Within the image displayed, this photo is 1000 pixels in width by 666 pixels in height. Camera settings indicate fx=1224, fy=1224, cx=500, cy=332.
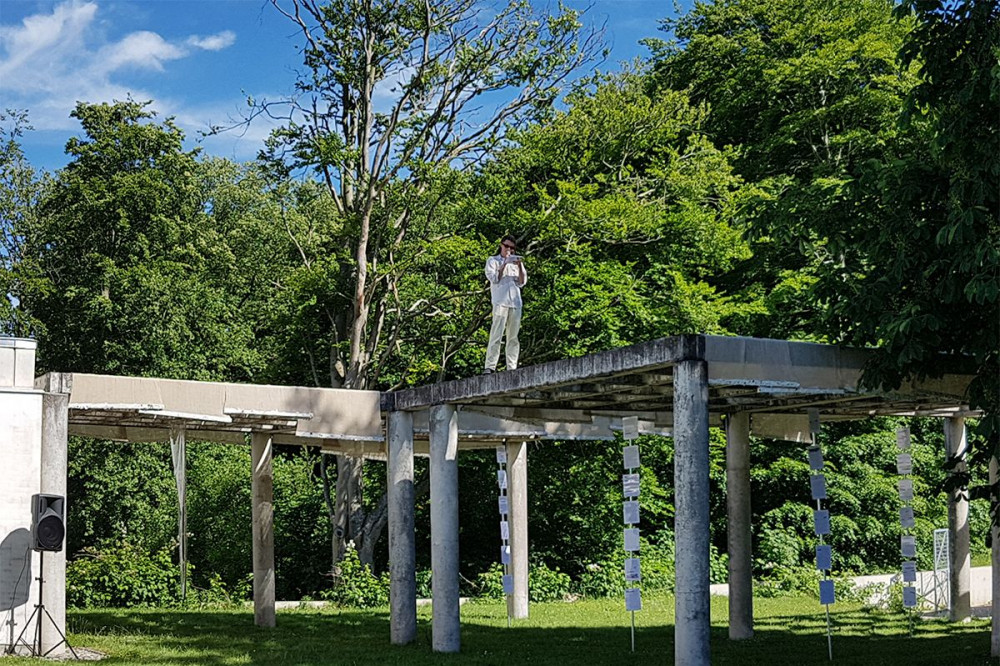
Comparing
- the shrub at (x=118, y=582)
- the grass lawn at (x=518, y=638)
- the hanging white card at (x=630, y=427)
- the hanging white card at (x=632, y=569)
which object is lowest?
the grass lawn at (x=518, y=638)

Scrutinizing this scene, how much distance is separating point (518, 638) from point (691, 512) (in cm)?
686

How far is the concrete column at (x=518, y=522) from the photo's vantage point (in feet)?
66.5

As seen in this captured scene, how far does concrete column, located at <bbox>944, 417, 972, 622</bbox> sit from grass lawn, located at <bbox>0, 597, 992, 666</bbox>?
1.71 feet

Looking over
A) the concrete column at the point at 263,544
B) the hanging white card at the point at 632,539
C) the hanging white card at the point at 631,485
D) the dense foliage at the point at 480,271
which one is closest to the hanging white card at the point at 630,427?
the hanging white card at the point at 631,485

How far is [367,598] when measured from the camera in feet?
80.0

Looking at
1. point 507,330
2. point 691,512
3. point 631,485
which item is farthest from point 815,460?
point 691,512

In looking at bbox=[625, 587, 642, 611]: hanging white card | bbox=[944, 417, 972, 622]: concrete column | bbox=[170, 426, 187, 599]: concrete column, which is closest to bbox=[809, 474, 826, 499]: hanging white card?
bbox=[625, 587, 642, 611]: hanging white card

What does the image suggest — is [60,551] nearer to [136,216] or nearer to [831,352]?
[831,352]

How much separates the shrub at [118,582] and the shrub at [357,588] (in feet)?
10.4

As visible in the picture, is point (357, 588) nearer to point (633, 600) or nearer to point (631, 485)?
point (633, 600)

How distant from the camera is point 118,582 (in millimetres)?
23531

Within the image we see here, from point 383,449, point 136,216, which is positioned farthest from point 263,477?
point 136,216

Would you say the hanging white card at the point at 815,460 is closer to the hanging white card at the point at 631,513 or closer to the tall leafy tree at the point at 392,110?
the hanging white card at the point at 631,513

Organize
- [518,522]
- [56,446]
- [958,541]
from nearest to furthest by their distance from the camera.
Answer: [56,446] < [958,541] < [518,522]
